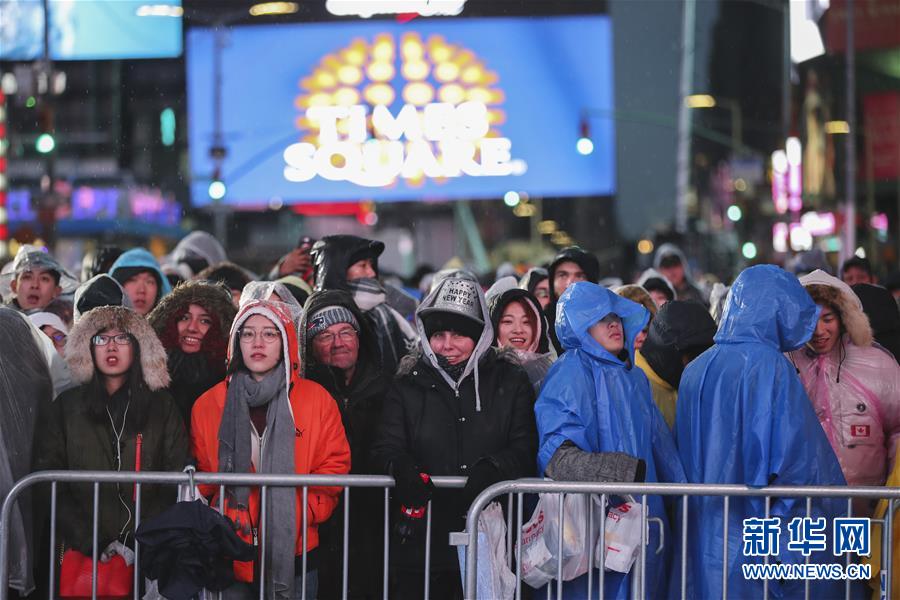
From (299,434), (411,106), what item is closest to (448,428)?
(299,434)

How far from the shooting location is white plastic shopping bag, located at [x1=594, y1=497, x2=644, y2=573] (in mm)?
5648

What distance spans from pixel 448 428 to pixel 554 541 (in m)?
0.74

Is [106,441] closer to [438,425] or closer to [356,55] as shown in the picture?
[438,425]

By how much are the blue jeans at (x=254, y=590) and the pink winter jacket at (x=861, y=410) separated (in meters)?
2.66

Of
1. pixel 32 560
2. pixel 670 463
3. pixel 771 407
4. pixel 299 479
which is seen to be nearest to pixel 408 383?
Answer: pixel 299 479

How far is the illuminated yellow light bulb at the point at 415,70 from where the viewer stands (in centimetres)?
2178

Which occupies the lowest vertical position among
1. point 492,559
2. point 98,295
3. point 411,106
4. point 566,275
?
point 492,559

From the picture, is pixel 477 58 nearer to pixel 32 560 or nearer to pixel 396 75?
pixel 396 75

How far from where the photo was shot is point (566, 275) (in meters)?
8.79

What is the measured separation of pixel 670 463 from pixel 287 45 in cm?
1823

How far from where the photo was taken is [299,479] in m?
5.67

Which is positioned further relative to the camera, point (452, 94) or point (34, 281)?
point (452, 94)

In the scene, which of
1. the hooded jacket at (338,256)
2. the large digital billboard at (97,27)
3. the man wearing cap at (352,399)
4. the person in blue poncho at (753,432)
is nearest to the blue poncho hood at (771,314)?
the person in blue poncho at (753,432)

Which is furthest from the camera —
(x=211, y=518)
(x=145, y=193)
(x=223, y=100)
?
(x=145, y=193)
